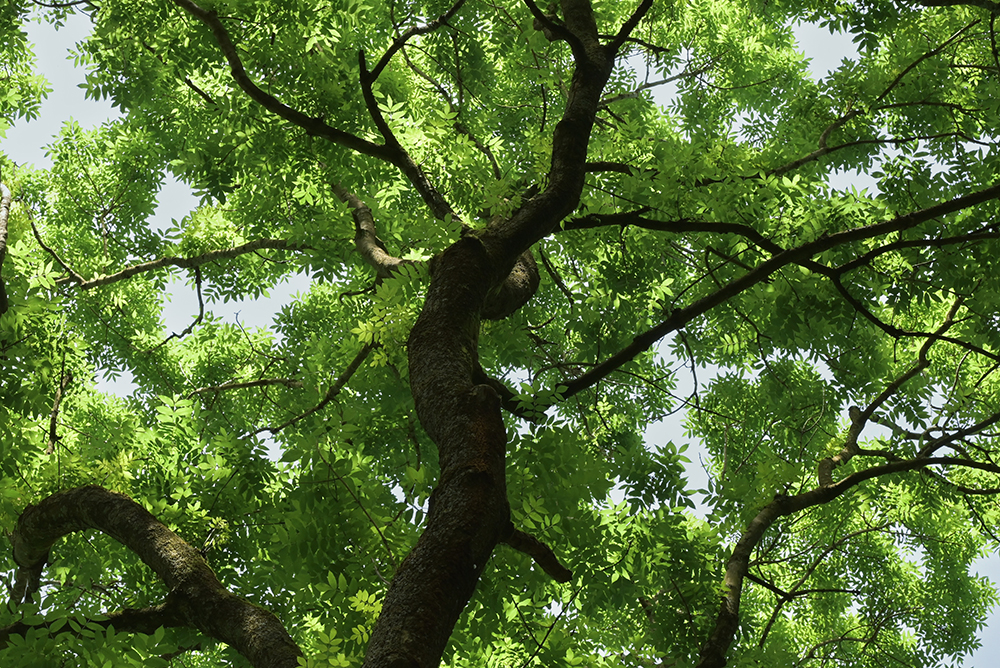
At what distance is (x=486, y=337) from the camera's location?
5.96 m

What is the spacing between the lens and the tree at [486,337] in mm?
3535

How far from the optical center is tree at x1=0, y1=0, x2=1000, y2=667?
3535 millimetres

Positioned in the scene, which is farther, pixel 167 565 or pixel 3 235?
pixel 3 235

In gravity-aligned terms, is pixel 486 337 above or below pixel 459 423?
above

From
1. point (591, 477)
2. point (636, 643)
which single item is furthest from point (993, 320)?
point (591, 477)

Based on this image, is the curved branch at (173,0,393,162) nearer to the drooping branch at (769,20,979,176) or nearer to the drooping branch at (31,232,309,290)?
the drooping branch at (31,232,309,290)

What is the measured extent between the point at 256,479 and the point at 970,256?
20.1ft

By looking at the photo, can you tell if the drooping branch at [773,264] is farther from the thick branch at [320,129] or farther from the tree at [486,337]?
the thick branch at [320,129]

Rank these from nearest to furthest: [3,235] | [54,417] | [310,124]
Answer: [310,124] < [54,417] < [3,235]

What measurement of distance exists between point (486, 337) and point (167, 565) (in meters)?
2.95

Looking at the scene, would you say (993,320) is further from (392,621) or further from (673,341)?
(392,621)

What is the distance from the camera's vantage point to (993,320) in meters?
6.43

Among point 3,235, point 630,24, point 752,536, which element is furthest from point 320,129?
point 752,536

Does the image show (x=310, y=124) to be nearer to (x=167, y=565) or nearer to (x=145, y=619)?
(x=167, y=565)
